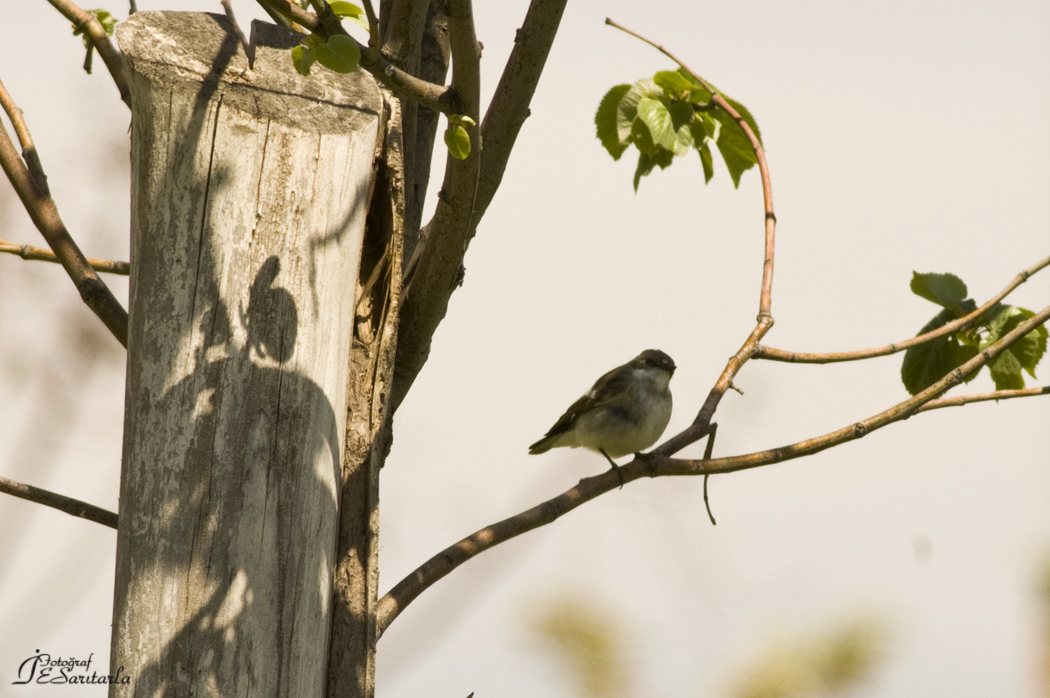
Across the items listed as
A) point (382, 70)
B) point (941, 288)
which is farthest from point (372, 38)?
point (941, 288)

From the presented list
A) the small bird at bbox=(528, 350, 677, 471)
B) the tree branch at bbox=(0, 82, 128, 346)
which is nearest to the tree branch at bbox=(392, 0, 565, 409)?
the tree branch at bbox=(0, 82, 128, 346)

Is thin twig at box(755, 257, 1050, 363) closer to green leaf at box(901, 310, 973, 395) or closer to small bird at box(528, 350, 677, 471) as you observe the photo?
green leaf at box(901, 310, 973, 395)

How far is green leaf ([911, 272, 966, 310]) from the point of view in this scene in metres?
3.34

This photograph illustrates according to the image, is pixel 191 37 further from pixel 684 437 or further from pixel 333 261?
pixel 684 437

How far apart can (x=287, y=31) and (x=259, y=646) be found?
1756mm

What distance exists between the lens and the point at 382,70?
2.01m

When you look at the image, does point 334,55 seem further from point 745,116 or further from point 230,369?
point 745,116

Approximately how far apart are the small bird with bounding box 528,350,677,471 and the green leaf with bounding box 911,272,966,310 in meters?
2.87

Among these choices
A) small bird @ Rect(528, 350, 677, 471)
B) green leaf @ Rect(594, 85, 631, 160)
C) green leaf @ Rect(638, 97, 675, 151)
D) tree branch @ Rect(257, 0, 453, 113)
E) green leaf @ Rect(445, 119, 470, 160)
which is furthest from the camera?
small bird @ Rect(528, 350, 677, 471)

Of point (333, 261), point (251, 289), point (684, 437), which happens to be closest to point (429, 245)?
point (333, 261)

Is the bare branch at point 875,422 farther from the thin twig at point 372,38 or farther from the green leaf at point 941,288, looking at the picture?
the thin twig at point 372,38

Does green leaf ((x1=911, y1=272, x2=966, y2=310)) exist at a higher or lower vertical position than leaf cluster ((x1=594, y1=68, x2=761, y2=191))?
lower

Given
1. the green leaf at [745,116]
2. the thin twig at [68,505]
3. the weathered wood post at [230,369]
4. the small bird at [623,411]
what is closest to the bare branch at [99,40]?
the weathered wood post at [230,369]

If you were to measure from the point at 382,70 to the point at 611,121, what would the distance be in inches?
57.8
